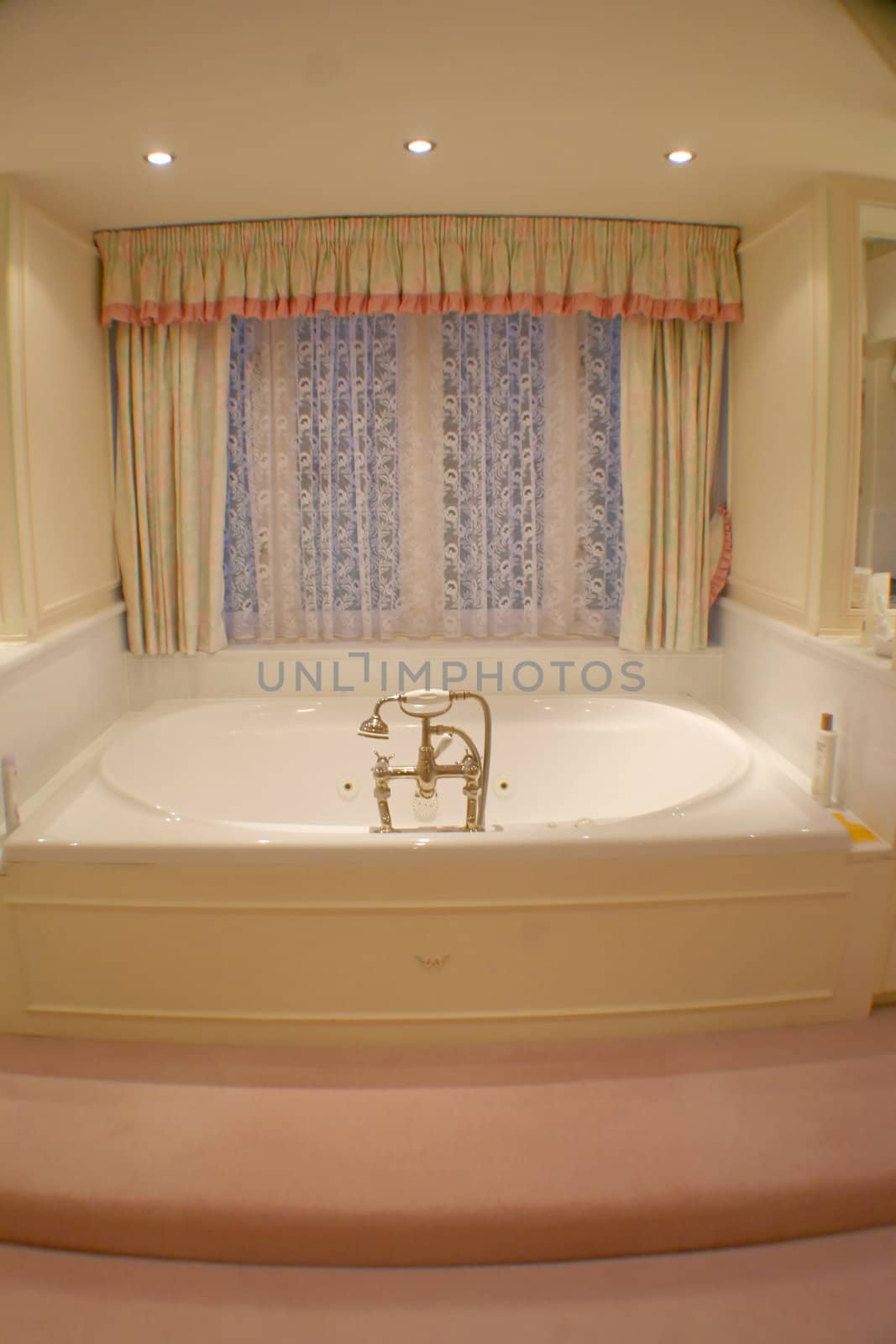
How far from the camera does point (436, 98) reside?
1.88 meters

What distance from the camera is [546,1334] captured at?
1.34 metres

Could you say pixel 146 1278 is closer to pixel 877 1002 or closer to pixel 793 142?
pixel 877 1002

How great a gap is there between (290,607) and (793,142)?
1.95 m

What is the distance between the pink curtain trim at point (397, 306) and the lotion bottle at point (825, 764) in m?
1.40

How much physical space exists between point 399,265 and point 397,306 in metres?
0.12

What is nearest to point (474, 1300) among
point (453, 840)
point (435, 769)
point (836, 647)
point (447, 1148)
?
point (447, 1148)

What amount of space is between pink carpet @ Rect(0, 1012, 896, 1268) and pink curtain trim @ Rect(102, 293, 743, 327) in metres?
2.07

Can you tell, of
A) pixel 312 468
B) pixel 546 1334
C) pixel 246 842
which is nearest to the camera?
pixel 546 1334

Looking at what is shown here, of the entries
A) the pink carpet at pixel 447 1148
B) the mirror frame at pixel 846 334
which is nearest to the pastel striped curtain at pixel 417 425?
the mirror frame at pixel 846 334

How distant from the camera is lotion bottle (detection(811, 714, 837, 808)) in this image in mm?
2115

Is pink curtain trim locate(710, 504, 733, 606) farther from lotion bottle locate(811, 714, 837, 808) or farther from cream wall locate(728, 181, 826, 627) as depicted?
lotion bottle locate(811, 714, 837, 808)

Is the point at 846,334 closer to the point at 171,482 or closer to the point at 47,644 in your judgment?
the point at 171,482

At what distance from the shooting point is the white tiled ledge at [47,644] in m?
2.18

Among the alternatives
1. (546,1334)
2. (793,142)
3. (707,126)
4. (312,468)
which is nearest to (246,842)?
(546,1334)
